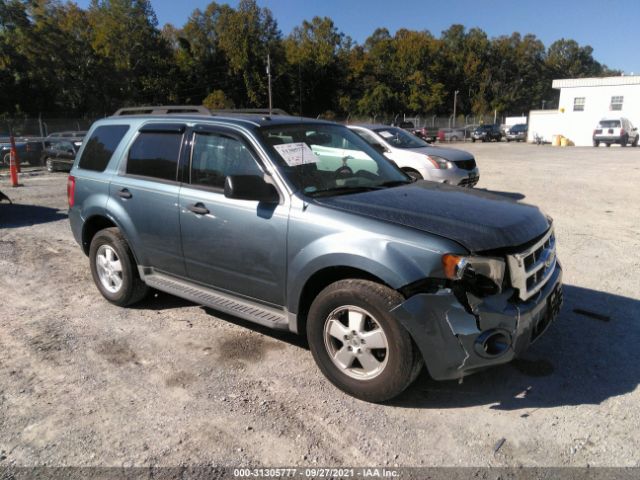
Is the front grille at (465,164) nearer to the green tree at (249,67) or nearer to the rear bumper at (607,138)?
the rear bumper at (607,138)

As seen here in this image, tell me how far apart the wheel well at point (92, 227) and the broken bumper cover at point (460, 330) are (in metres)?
3.32

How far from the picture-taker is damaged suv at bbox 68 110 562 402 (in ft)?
9.50

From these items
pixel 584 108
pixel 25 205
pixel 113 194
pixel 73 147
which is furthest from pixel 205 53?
pixel 113 194

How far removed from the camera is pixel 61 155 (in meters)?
17.6

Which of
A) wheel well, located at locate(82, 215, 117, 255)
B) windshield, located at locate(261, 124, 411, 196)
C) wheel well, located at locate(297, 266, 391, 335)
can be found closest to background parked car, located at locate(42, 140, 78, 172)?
wheel well, located at locate(82, 215, 117, 255)

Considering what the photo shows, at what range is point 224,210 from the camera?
3.76 meters

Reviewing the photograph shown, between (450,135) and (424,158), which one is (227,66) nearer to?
(450,135)

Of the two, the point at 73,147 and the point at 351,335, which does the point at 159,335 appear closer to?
→ the point at 351,335

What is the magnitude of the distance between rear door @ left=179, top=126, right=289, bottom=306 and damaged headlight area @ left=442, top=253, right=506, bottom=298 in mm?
1165

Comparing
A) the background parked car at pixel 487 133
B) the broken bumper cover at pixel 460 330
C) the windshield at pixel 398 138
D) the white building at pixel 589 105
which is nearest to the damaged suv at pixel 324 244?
the broken bumper cover at pixel 460 330

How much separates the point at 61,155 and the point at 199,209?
1617 centimetres

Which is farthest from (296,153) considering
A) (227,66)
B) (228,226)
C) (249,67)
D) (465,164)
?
(227,66)

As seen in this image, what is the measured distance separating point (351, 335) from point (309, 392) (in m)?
0.53

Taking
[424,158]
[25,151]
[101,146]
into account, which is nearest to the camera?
[101,146]
